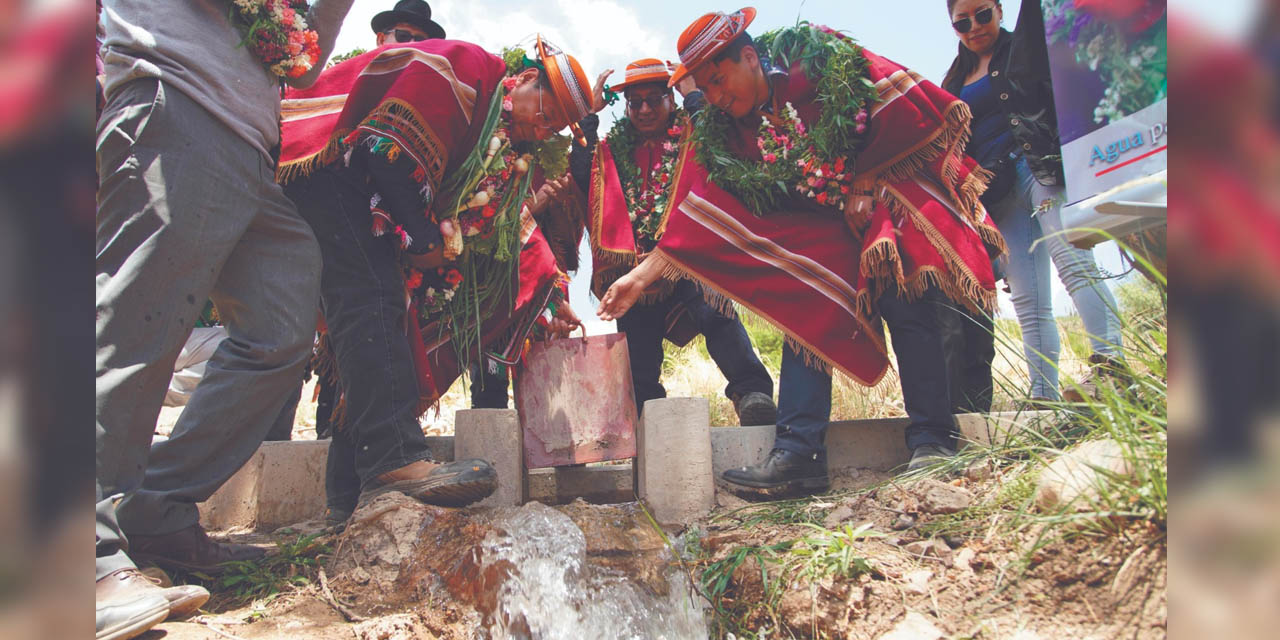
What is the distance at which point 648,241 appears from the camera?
167 inches

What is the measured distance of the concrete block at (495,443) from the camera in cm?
326

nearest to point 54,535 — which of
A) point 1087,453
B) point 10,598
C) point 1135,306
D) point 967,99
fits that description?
point 10,598

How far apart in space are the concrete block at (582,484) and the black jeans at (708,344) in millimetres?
424

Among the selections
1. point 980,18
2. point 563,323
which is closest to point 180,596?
point 563,323

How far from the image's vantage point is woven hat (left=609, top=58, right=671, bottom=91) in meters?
4.47

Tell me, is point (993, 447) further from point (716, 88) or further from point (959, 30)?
point (959, 30)

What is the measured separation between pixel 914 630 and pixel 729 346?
2369 millimetres

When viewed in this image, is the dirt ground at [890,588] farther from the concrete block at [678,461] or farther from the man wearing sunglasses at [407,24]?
the man wearing sunglasses at [407,24]

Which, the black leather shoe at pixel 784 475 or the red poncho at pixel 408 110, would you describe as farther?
the black leather shoe at pixel 784 475

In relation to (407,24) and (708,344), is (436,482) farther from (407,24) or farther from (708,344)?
(407,24)

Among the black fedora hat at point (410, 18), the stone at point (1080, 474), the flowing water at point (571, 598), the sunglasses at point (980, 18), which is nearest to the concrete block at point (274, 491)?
the flowing water at point (571, 598)

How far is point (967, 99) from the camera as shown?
3801mm

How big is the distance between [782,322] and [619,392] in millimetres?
749

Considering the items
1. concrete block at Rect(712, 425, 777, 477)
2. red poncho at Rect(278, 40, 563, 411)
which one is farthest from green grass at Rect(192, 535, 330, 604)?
concrete block at Rect(712, 425, 777, 477)
